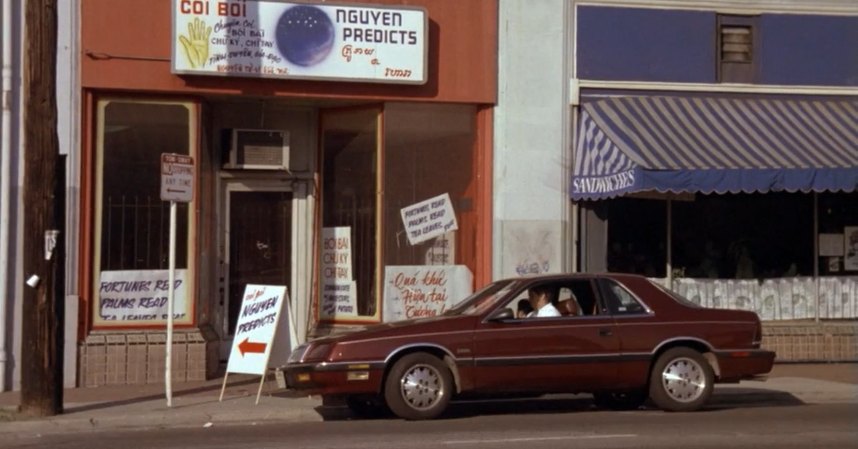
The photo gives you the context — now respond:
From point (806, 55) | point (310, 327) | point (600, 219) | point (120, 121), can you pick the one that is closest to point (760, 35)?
point (806, 55)

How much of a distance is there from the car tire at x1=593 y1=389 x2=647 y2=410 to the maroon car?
0.20m

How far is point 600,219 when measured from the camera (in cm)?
1725

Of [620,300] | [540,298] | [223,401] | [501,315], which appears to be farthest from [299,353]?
[620,300]

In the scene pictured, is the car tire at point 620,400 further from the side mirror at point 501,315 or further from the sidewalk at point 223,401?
the side mirror at point 501,315

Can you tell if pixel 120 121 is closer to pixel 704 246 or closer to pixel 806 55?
pixel 704 246

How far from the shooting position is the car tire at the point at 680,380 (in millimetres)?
12867

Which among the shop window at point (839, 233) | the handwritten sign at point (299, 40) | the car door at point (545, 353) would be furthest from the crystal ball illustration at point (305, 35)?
the shop window at point (839, 233)

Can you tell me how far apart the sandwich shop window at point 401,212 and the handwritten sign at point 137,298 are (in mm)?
2304

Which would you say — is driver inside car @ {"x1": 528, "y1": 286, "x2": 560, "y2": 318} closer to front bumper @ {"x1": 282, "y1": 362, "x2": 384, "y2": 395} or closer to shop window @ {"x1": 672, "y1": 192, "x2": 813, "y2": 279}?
front bumper @ {"x1": 282, "y1": 362, "x2": 384, "y2": 395}

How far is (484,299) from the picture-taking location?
13086 mm

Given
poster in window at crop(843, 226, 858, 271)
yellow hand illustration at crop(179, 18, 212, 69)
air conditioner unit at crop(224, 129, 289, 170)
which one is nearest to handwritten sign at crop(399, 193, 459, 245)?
air conditioner unit at crop(224, 129, 289, 170)

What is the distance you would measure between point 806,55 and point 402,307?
6.76 m

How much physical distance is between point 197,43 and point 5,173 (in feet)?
9.30

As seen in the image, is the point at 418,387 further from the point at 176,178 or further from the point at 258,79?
the point at 258,79
